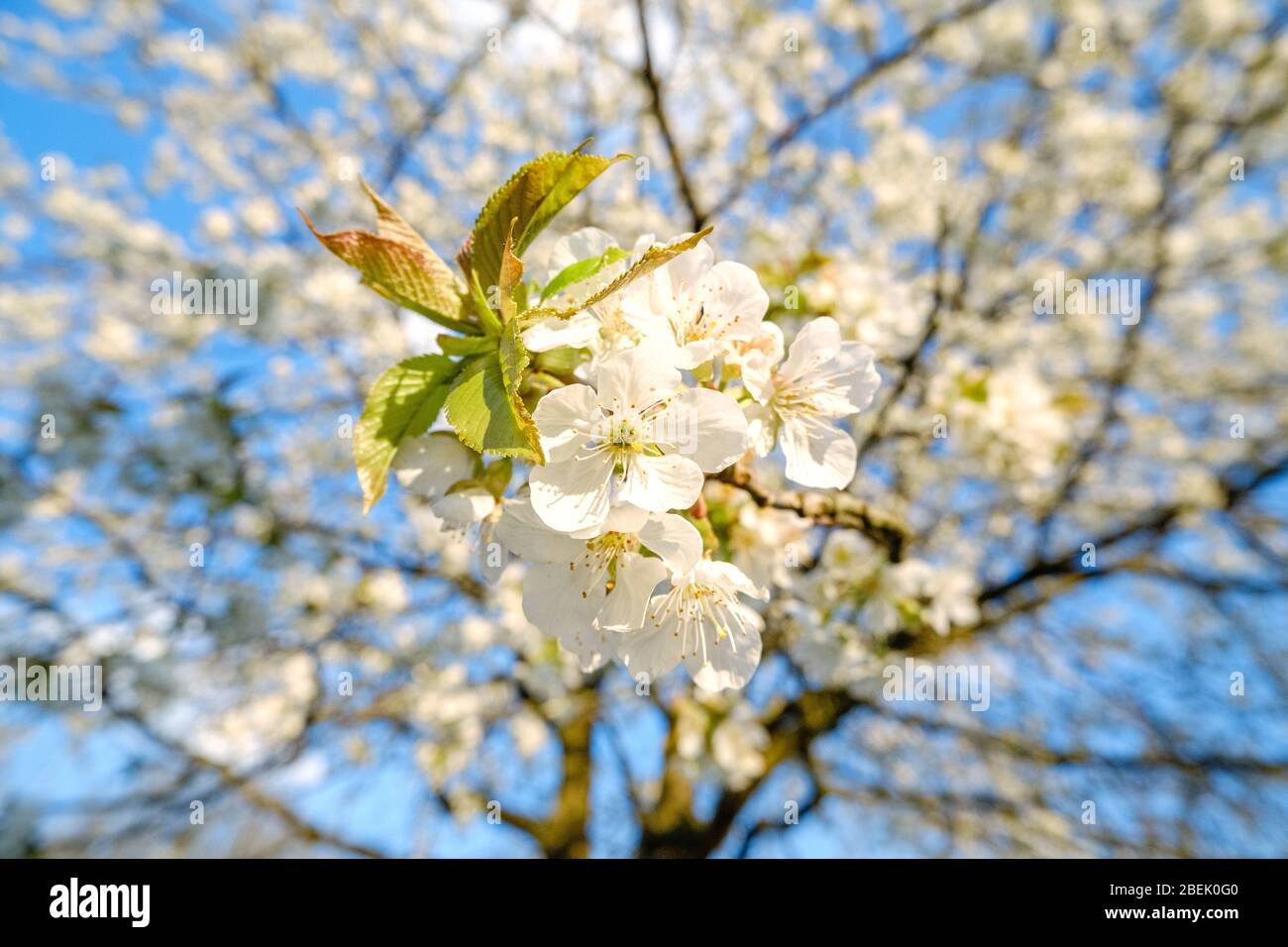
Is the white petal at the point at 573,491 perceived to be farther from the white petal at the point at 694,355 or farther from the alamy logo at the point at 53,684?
the alamy logo at the point at 53,684

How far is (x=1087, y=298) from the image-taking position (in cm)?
357

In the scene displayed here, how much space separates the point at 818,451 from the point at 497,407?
41 cm

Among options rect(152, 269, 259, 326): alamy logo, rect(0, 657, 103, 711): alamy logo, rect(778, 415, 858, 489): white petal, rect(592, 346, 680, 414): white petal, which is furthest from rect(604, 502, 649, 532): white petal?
rect(0, 657, 103, 711): alamy logo

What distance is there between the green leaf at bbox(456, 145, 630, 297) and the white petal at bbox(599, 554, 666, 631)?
0.37 meters

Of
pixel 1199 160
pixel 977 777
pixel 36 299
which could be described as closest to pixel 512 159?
pixel 36 299

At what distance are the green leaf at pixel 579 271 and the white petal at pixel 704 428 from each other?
188 millimetres

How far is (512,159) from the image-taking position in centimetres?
421

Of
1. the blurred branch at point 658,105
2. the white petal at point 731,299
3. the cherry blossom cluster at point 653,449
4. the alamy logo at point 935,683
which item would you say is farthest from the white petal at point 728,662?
the blurred branch at point 658,105

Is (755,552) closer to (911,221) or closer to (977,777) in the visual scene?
(911,221)

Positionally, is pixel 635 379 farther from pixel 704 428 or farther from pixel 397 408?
pixel 397 408

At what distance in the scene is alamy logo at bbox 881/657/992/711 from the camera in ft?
5.37
